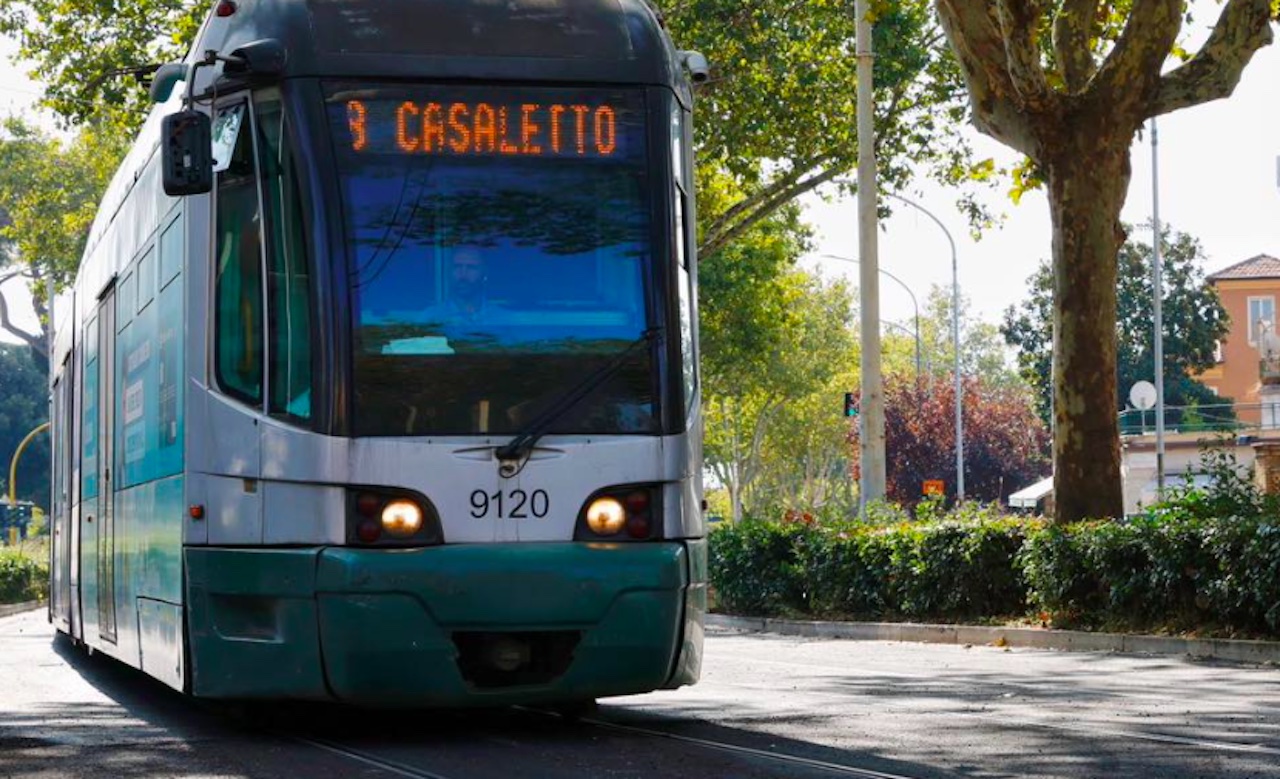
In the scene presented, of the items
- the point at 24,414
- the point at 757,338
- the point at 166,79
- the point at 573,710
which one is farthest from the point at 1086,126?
the point at 24,414

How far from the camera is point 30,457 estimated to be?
334ft

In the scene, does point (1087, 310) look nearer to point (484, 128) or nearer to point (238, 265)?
point (484, 128)

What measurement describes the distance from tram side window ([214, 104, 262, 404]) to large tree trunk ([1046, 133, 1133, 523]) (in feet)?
43.2

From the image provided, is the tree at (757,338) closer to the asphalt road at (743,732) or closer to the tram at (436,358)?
the asphalt road at (743,732)

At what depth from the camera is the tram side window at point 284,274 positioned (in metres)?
10.4

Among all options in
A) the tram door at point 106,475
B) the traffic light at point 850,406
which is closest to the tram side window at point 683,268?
the tram door at point 106,475

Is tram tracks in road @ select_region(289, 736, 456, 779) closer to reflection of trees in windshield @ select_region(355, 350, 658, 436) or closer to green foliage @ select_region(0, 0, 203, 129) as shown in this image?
reflection of trees in windshield @ select_region(355, 350, 658, 436)

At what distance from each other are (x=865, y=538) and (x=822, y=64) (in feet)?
44.8

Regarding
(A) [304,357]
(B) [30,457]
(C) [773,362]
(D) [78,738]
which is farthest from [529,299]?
(B) [30,457]

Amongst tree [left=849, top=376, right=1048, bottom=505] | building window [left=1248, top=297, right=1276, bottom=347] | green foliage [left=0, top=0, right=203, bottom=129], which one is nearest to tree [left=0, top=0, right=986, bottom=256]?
green foliage [left=0, top=0, right=203, bottom=129]

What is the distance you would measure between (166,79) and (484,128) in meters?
2.24

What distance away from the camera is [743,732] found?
11.4m

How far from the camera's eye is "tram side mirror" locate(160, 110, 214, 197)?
1055cm

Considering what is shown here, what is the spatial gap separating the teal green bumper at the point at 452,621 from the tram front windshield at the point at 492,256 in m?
0.62
